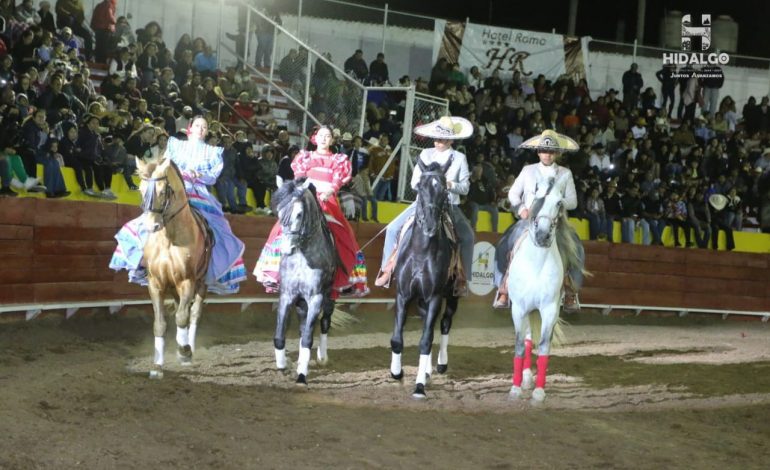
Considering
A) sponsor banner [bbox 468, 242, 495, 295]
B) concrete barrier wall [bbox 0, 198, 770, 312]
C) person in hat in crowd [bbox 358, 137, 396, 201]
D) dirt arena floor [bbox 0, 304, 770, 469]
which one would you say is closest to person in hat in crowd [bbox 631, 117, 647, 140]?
concrete barrier wall [bbox 0, 198, 770, 312]

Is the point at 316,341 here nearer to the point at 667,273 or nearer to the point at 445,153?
the point at 445,153

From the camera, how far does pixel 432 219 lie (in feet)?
33.9

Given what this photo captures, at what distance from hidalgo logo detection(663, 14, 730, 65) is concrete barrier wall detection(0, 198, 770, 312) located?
26.5 feet

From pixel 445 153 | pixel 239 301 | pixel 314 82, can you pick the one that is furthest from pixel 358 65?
pixel 445 153

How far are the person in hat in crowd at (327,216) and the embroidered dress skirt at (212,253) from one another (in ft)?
1.84

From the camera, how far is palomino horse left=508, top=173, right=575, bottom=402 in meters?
10.4

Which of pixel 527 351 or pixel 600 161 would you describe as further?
pixel 600 161

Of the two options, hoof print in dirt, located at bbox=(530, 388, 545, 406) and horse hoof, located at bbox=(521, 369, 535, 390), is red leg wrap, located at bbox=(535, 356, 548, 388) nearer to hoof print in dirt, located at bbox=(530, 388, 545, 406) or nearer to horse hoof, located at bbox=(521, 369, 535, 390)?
hoof print in dirt, located at bbox=(530, 388, 545, 406)

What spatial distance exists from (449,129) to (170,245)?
2.99 meters

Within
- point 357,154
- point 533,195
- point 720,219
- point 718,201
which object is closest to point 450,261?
point 533,195

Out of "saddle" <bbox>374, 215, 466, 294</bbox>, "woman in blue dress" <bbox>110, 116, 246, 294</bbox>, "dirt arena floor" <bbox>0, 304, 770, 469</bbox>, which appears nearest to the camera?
"dirt arena floor" <bbox>0, 304, 770, 469</bbox>

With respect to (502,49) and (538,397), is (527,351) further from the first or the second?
(502,49)

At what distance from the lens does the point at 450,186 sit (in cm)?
1080

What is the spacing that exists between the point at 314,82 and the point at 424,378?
11673 mm
